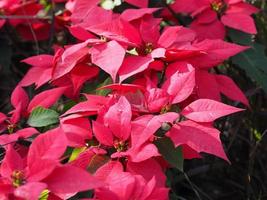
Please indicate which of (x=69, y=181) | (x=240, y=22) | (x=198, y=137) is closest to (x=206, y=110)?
(x=198, y=137)

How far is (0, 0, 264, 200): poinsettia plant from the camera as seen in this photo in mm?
741

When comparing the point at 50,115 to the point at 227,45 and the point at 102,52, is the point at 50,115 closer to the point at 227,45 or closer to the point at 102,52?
the point at 102,52

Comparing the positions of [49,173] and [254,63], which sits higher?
[49,173]

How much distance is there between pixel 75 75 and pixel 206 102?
0.26 meters

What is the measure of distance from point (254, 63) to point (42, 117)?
48 centimetres

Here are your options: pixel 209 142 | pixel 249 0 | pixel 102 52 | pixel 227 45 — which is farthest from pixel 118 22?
pixel 249 0

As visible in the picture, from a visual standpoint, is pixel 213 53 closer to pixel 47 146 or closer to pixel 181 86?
pixel 181 86

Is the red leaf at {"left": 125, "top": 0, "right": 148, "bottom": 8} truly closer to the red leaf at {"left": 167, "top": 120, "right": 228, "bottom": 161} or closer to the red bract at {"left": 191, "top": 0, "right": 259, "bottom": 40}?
the red bract at {"left": 191, "top": 0, "right": 259, "bottom": 40}

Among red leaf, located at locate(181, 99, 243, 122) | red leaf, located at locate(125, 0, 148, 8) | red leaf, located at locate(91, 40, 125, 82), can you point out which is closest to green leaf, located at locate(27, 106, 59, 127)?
red leaf, located at locate(91, 40, 125, 82)

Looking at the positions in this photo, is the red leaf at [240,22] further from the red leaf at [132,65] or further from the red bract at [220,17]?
the red leaf at [132,65]

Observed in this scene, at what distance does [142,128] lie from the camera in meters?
0.83

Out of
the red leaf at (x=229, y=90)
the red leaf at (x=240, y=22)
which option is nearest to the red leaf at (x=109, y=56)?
the red leaf at (x=229, y=90)

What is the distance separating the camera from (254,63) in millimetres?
1187

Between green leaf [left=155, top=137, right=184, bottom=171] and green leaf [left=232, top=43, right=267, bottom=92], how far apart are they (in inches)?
14.1
